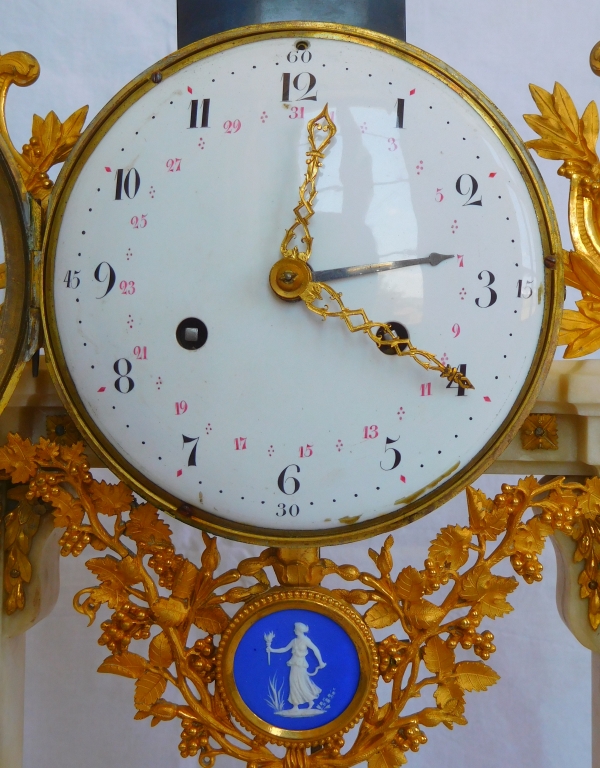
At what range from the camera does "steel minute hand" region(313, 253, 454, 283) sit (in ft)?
2.71

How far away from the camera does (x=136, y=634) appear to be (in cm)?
96

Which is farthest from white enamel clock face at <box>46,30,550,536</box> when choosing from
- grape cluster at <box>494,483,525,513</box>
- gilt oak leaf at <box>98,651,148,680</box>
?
gilt oak leaf at <box>98,651,148,680</box>

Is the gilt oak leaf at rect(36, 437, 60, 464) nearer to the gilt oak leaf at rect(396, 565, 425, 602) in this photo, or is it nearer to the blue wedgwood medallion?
the blue wedgwood medallion

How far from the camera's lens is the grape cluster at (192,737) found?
0.96 meters

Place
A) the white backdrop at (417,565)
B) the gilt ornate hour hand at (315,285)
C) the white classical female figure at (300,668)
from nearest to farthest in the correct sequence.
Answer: the gilt ornate hour hand at (315,285)
the white classical female figure at (300,668)
the white backdrop at (417,565)

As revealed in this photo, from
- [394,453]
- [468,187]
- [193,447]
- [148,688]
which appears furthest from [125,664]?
[468,187]

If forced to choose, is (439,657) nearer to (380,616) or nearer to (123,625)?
(380,616)

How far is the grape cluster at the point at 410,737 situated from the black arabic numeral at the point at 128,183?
590 mm

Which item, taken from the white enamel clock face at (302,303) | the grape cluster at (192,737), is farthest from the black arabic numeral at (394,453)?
the grape cluster at (192,737)

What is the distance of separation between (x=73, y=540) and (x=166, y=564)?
10cm

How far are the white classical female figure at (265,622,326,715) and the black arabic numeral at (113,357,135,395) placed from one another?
0.95ft

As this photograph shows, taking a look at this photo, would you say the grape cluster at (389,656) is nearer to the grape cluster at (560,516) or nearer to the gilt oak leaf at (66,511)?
the grape cluster at (560,516)

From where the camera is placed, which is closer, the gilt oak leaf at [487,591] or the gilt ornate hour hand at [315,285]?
the gilt ornate hour hand at [315,285]

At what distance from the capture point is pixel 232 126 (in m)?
0.85
